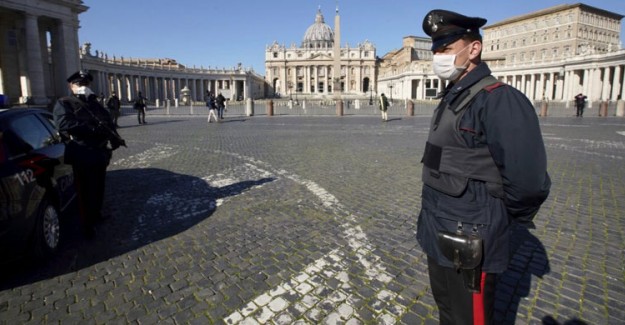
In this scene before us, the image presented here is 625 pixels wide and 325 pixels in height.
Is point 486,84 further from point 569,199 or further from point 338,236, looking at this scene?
point 569,199

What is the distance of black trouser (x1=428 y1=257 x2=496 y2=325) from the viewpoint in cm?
181

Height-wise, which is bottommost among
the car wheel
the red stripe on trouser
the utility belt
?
the car wheel

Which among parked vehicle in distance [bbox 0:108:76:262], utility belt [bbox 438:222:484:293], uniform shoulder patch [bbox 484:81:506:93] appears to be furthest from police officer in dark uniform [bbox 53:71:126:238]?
uniform shoulder patch [bbox 484:81:506:93]

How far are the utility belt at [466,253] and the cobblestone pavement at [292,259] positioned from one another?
1156 mm

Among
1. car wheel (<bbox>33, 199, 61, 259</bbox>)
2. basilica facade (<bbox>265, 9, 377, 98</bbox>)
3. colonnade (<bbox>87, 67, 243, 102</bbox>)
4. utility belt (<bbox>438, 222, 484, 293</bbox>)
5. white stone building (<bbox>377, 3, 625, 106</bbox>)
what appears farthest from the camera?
basilica facade (<bbox>265, 9, 377, 98</bbox>)

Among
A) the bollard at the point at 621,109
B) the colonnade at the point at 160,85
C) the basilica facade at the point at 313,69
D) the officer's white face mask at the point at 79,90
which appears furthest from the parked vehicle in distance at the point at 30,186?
the basilica facade at the point at 313,69

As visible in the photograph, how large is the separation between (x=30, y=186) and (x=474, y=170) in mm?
3876

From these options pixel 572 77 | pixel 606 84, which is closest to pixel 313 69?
pixel 572 77

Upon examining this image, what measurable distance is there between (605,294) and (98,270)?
4552mm

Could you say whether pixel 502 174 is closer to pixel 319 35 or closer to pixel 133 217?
pixel 133 217

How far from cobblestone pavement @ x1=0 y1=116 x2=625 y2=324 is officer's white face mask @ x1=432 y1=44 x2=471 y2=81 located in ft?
6.00

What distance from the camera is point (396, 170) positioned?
321 inches

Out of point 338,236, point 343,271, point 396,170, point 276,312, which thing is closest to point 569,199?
point 396,170

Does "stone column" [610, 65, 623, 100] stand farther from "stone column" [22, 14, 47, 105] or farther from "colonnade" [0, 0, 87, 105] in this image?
"stone column" [22, 14, 47, 105]
